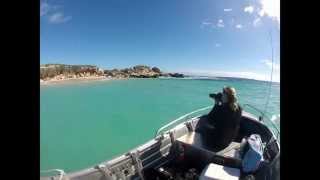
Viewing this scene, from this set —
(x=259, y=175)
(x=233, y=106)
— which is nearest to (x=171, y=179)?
(x=259, y=175)

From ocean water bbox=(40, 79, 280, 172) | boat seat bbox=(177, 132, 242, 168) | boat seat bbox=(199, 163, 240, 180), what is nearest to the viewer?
boat seat bbox=(199, 163, 240, 180)

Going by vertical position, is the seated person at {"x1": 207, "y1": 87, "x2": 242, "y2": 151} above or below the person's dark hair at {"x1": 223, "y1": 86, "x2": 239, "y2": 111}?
below

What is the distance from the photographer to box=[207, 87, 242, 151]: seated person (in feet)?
7.09

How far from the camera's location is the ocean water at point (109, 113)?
14.3 m

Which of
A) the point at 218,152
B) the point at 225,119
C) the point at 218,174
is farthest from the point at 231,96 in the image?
the point at 218,174

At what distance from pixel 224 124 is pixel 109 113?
85.4ft

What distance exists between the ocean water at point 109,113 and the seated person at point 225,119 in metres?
0.40

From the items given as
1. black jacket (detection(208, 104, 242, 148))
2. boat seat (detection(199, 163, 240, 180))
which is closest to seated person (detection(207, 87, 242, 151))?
black jacket (detection(208, 104, 242, 148))

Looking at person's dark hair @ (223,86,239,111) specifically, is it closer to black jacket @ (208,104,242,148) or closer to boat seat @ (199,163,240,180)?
black jacket @ (208,104,242,148)

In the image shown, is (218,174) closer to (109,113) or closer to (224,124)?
(224,124)

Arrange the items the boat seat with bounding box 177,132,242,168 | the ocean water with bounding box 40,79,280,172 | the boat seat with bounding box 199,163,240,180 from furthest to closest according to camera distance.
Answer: the ocean water with bounding box 40,79,280,172
the boat seat with bounding box 177,132,242,168
the boat seat with bounding box 199,163,240,180

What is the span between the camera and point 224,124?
220 cm
